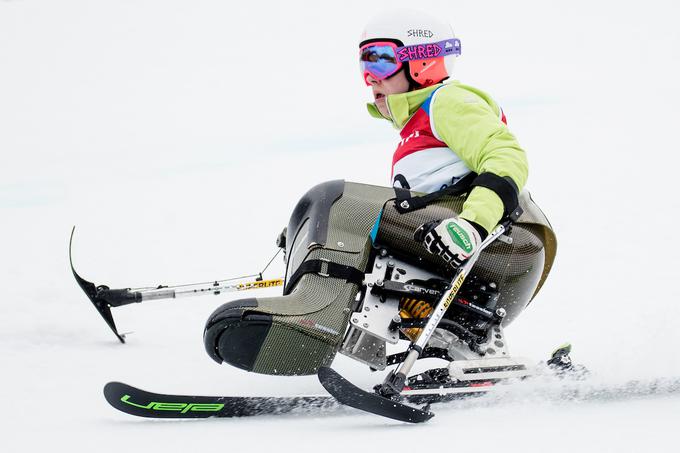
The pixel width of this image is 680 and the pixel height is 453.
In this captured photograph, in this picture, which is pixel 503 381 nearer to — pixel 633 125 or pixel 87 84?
pixel 633 125

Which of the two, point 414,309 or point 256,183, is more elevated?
point 414,309

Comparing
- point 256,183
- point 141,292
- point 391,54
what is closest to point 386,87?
point 391,54

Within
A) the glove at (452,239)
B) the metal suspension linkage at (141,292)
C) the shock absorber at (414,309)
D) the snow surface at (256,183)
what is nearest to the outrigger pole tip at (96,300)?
the metal suspension linkage at (141,292)

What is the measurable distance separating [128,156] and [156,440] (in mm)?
9480

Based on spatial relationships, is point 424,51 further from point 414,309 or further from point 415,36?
point 414,309

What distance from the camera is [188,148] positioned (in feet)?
40.7

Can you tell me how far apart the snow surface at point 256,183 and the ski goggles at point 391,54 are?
1.57 meters

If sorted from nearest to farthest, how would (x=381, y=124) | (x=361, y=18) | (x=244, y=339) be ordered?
(x=244, y=339) → (x=381, y=124) → (x=361, y=18)

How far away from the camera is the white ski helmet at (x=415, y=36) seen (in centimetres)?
403

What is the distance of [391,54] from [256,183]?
676cm

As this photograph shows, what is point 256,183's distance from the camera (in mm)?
10648

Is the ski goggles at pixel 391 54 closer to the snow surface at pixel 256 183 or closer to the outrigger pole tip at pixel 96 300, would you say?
the snow surface at pixel 256 183

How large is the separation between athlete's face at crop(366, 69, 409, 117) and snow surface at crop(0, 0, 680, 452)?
1.41m

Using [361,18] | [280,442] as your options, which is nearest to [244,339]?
[280,442]
